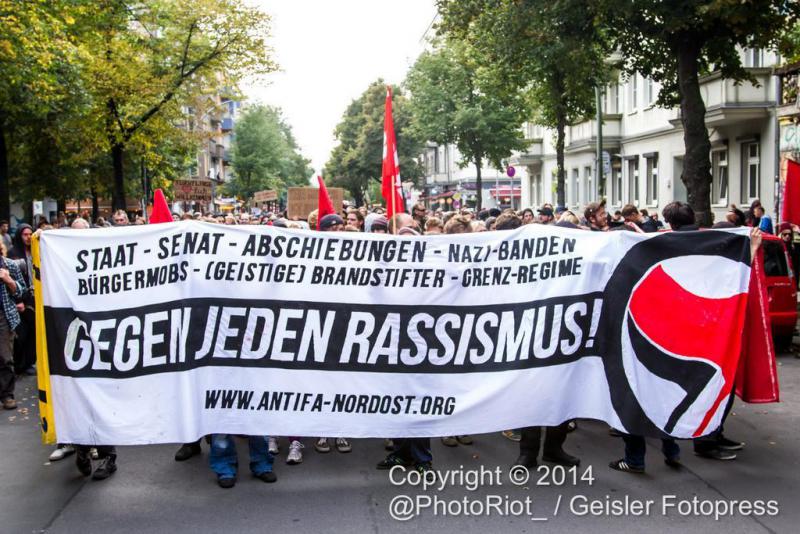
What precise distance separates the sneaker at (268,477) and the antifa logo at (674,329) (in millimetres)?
2549

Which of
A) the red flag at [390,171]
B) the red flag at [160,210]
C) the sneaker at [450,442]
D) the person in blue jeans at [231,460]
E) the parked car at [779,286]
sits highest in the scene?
the red flag at [390,171]

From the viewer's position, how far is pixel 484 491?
6.41 metres

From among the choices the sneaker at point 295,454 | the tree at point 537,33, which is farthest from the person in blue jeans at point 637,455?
the tree at point 537,33

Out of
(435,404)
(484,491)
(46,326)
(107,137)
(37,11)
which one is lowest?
(484,491)

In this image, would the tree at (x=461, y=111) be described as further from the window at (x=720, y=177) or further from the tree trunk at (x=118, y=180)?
the tree trunk at (x=118, y=180)

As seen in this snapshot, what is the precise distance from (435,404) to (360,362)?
612 mm

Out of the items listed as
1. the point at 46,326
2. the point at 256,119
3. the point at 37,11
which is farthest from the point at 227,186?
the point at 46,326

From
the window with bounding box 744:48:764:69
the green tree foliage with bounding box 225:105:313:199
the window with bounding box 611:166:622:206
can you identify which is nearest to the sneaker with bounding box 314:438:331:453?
the window with bounding box 744:48:764:69

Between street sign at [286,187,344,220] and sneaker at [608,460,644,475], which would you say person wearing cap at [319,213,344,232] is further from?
street sign at [286,187,344,220]

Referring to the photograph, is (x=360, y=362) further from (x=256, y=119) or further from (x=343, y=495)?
A: (x=256, y=119)

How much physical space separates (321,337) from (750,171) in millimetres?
22747

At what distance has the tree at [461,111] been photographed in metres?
38.8

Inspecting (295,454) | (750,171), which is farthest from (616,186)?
(295,454)

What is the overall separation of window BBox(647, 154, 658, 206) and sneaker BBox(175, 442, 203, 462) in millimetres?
29746
